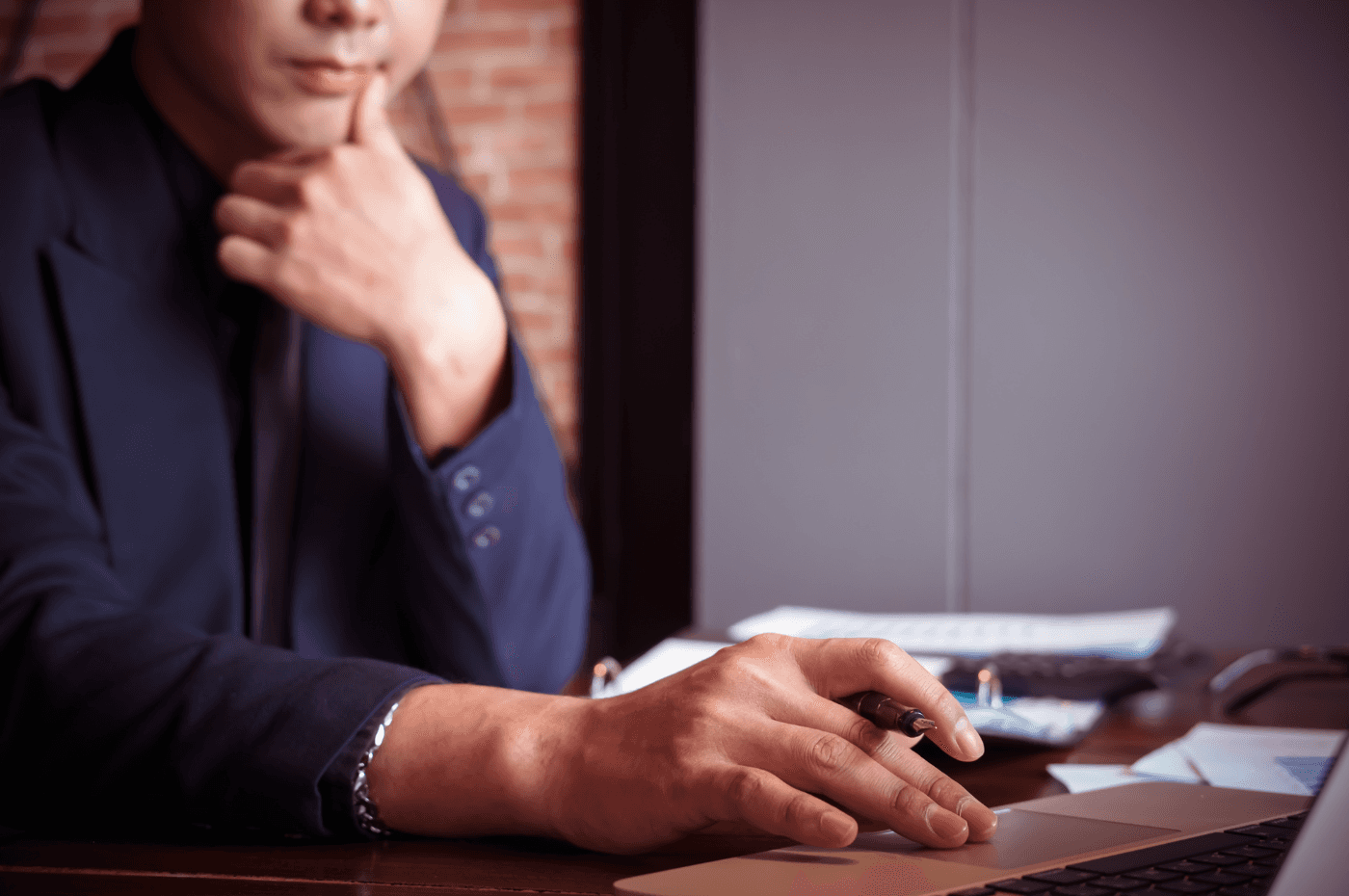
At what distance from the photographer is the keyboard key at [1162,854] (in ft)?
1.41

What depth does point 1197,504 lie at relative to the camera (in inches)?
60.4

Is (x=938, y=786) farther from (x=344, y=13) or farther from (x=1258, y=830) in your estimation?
(x=344, y=13)

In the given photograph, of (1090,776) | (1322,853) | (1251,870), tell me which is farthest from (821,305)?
(1322,853)

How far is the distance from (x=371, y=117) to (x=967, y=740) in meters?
0.72

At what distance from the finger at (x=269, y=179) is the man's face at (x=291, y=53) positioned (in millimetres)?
41

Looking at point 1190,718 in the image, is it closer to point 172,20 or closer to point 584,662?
point 172,20

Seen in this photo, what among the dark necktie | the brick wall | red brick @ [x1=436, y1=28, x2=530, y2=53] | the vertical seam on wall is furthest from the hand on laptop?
red brick @ [x1=436, y1=28, x2=530, y2=53]

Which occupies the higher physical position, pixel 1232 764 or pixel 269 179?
pixel 269 179

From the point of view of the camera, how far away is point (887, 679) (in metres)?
0.49

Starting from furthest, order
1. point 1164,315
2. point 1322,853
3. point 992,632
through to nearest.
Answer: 1. point 1164,315
2. point 992,632
3. point 1322,853

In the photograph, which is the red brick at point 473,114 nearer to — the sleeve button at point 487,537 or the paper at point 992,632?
the paper at point 992,632

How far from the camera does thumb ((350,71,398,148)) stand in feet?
2.99

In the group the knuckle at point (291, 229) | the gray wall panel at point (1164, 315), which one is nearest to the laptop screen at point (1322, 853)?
the knuckle at point (291, 229)

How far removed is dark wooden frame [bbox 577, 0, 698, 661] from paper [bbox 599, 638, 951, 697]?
1418mm
